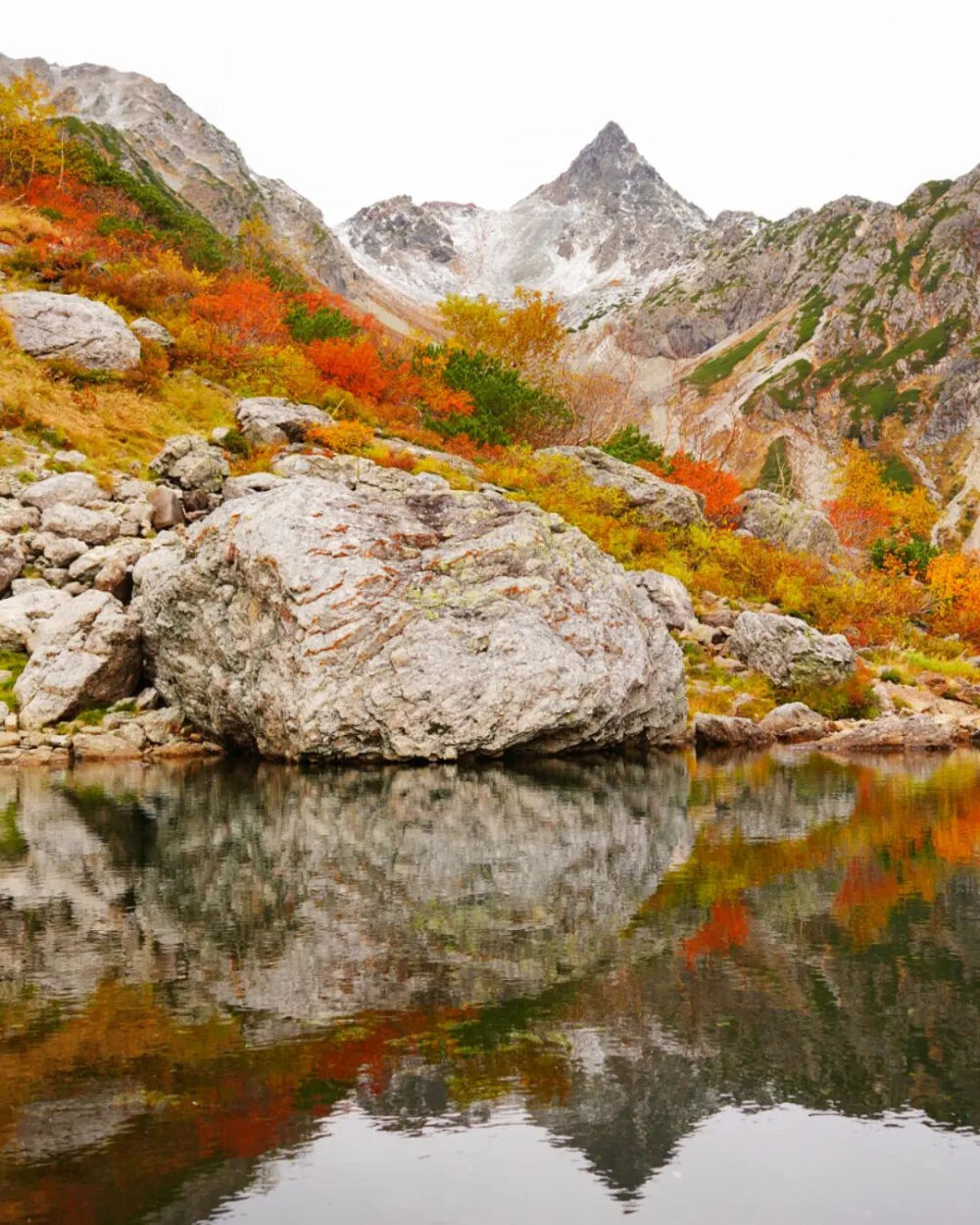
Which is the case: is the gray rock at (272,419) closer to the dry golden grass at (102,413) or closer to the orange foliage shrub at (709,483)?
the dry golden grass at (102,413)

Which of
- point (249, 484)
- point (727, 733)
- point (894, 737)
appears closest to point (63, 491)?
point (249, 484)

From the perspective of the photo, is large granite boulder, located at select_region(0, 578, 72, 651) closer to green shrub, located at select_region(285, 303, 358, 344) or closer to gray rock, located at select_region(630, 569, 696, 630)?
gray rock, located at select_region(630, 569, 696, 630)

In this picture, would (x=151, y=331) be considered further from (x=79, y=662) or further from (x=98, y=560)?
(x=79, y=662)

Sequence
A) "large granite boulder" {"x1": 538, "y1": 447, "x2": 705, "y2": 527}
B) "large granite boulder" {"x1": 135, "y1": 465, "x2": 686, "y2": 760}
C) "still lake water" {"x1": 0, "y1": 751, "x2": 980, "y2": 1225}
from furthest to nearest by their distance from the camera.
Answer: "large granite boulder" {"x1": 538, "y1": 447, "x2": 705, "y2": 527}, "large granite boulder" {"x1": 135, "y1": 465, "x2": 686, "y2": 760}, "still lake water" {"x1": 0, "y1": 751, "x2": 980, "y2": 1225}

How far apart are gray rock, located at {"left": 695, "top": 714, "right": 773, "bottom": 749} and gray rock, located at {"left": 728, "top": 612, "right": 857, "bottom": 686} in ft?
13.2

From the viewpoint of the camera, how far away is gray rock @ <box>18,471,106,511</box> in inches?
1176

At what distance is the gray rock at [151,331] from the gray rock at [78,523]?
15.3 meters

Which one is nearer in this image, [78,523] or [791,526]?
[78,523]

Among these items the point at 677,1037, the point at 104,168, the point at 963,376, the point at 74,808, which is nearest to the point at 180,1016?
the point at 677,1037

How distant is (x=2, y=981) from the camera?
780 centimetres

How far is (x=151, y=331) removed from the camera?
139 ft

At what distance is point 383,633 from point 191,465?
13.4 m

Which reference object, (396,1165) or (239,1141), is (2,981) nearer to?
(239,1141)

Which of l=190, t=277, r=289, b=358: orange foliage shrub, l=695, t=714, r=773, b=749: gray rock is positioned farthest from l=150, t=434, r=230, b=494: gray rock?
l=695, t=714, r=773, b=749: gray rock
